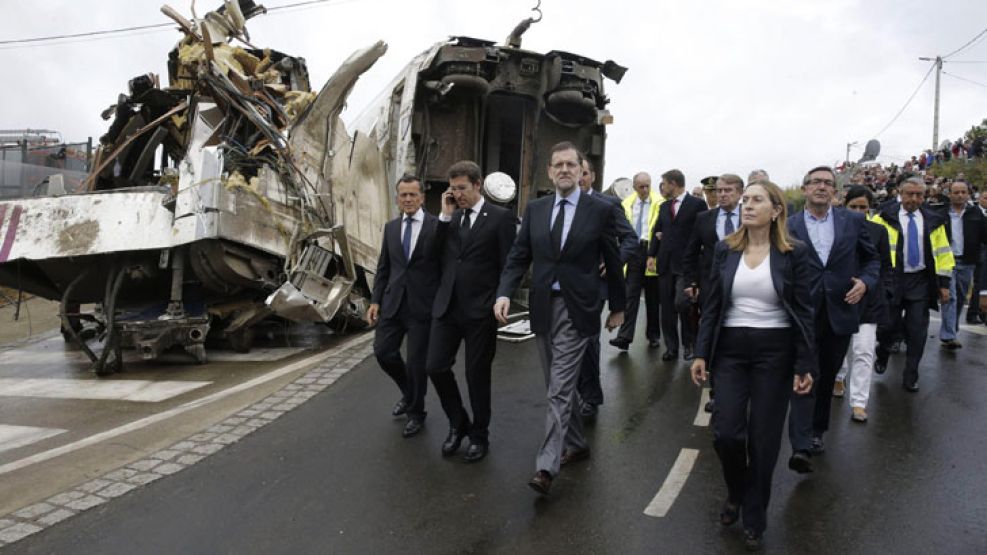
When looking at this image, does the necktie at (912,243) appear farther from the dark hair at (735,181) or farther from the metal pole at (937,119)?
the metal pole at (937,119)

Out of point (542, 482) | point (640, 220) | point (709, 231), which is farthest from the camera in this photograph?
point (640, 220)

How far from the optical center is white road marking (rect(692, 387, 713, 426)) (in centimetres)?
482

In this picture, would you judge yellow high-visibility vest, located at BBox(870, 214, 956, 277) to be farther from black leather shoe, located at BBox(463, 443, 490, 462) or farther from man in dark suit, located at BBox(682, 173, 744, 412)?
black leather shoe, located at BBox(463, 443, 490, 462)

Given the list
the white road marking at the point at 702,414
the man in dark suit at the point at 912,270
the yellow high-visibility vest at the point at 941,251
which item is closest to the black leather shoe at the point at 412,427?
the white road marking at the point at 702,414

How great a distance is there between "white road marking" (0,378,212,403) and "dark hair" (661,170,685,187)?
15.8 ft

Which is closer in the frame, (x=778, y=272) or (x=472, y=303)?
(x=778, y=272)

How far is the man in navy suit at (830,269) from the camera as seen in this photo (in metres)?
4.11

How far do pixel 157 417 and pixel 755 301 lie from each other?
445cm

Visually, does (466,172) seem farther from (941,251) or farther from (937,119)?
(937,119)

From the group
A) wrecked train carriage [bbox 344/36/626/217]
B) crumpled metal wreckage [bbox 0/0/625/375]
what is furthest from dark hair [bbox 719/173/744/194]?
wrecked train carriage [bbox 344/36/626/217]

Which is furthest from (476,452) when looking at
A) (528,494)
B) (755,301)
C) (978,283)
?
(978,283)

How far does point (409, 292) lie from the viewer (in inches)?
178

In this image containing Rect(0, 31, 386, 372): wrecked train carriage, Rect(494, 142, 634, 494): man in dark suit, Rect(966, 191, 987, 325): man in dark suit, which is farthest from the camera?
Rect(966, 191, 987, 325): man in dark suit

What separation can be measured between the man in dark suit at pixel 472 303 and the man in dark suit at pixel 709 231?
2.00 metres
